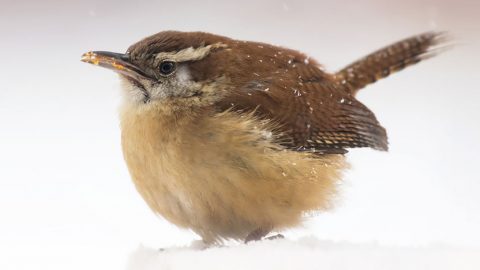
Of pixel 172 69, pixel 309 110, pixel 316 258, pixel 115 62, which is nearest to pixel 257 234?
pixel 309 110

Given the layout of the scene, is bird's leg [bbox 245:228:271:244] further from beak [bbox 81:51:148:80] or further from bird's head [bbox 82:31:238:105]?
beak [bbox 81:51:148:80]

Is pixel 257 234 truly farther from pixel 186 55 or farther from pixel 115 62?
pixel 115 62

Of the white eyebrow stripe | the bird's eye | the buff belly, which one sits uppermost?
the white eyebrow stripe

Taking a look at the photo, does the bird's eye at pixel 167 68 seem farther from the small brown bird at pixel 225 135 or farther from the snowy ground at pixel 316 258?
the snowy ground at pixel 316 258

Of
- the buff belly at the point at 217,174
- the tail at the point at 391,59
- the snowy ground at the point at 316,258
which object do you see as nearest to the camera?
the snowy ground at the point at 316,258

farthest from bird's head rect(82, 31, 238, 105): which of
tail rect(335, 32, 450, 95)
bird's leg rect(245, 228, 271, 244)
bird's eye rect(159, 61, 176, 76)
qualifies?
tail rect(335, 32, 450, 95)

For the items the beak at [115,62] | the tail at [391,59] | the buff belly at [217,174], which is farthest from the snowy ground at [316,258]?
the tail at [391,59]

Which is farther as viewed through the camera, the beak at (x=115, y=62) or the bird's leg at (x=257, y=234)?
the bird's leg at (x=257, y=234)

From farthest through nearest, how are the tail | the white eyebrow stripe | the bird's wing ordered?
the tail, the bird's wing, the white eyebrow stripe
